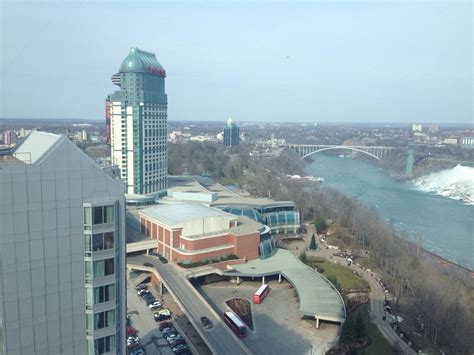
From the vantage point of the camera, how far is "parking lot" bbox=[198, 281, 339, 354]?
9.21m

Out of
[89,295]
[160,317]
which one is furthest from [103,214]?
[160,317]

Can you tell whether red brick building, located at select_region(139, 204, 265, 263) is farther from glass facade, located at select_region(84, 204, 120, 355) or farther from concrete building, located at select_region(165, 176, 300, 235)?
glass facade, located at select_region(84, 204, 120, 355)

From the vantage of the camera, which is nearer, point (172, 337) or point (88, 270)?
point (88, 270)

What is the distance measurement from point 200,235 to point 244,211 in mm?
3717

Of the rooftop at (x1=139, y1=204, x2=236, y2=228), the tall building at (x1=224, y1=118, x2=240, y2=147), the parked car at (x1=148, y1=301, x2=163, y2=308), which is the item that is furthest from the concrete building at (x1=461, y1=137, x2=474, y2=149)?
the parked car at (x1=148, y1=301, x2=163, y2=308)

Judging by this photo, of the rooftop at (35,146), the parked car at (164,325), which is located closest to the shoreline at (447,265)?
the parked car at (164,325)

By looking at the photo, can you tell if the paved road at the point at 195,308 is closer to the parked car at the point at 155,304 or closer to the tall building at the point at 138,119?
the parked car at the point at 155,304

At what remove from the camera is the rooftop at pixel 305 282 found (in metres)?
10.0

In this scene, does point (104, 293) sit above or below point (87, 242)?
below

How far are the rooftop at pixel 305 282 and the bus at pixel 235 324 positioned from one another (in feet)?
A: 4.72

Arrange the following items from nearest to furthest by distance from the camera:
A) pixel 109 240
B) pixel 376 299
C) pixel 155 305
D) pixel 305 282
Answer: pixel 109 240 → pixel 155 305 → pixel 305 282 → pixel 376 299

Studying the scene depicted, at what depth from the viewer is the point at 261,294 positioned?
1134 centimetres

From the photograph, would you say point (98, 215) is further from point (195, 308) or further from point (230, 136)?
point (230, 136)

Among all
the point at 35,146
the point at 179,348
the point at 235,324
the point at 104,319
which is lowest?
the point at 179,348
